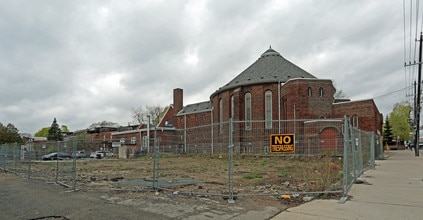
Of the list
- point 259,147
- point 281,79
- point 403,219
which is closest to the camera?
point 403,219

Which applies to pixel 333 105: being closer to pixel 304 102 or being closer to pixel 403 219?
pixel 304 102

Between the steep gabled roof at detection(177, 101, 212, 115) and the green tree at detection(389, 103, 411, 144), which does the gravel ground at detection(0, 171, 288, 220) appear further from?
the green tree at detection(389, 103, 411, 144)

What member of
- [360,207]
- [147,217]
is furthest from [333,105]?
[147,217]

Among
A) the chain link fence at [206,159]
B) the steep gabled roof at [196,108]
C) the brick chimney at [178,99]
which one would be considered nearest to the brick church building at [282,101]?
the steep gabled roof at [196,108]

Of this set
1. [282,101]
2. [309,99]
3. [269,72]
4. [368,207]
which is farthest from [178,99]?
[368,207]

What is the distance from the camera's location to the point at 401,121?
8200 cm

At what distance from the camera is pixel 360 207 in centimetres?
761

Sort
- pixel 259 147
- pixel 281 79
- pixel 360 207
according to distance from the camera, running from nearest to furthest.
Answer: pixel 360 207 < pixel 259 147 < pixel 281 79

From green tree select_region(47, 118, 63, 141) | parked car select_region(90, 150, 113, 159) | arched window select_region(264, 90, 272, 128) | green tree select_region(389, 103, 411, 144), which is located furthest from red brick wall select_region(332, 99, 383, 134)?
green tree select_region(47, 118, 63, 141)

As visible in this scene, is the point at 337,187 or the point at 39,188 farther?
the point at 39,188

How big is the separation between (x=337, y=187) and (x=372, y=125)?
31118mm

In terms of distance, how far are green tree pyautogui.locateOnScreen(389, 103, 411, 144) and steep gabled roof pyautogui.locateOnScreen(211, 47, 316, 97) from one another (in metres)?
47.9

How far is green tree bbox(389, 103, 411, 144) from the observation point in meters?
81.8

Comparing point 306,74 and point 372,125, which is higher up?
point 306,74
